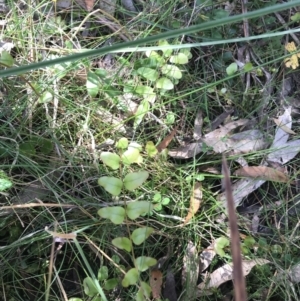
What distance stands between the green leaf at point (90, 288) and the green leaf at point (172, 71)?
617mm

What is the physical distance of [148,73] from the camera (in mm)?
1294

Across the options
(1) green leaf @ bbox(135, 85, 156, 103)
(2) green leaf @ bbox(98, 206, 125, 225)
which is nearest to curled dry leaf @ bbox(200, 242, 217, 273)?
(2) green leaf @ bbox(98, 206, 125, 225)

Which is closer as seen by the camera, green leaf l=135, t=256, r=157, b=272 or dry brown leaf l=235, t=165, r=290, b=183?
green leaf l=135, t=256, r=157, b=272

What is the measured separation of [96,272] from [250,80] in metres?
0.76

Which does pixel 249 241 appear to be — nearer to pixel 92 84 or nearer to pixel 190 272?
pixel 190 272

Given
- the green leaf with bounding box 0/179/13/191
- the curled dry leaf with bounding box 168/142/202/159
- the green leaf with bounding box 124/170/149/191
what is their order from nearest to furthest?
the green leaf with bounding box 124/170/149/191, the green leaf with bounding box 0/179/13/191, the curled dry leaf with bounding box 168/142/202/159

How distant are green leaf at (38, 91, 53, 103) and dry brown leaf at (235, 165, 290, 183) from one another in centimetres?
58

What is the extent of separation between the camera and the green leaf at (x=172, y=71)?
129 centimetres

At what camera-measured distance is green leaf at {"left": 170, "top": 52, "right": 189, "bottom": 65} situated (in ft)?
4.23

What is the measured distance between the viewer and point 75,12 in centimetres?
140

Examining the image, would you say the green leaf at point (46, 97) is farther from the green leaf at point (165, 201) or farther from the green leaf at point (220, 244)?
the green leaf at point (220, 244)

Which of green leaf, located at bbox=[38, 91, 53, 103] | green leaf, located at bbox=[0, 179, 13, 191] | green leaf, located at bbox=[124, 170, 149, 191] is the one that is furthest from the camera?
green leaf, located at bbox=[38, 91, 53, 103]

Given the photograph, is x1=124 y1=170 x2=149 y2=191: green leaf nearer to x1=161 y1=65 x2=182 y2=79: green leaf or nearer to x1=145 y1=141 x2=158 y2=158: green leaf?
x1=145 y1=141 x2=158 y2=158: green leaf

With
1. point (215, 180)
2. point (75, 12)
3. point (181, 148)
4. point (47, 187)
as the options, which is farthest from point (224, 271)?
point (75, 12)
